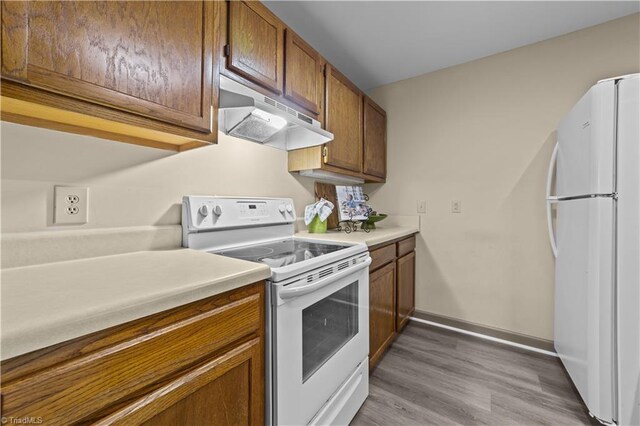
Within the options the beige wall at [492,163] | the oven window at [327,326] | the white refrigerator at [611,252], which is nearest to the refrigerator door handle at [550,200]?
the beige wall at [492,163]

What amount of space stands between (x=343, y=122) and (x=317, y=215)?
72 cm

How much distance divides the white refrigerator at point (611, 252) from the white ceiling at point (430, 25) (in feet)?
2.64

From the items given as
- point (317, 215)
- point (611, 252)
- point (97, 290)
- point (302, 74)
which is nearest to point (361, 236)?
point (317, 215)

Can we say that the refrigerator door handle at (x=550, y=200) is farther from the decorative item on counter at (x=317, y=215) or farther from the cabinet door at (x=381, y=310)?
the decorative item on counter at (x=317, y=215)

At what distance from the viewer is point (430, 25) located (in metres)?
1.77

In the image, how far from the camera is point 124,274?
2.50ft

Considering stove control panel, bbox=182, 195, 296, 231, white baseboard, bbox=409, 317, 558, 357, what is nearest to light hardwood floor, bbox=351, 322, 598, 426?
white baseboard, bbox=409, 317, 558, 357

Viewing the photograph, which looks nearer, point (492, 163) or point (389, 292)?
point (389, 292)

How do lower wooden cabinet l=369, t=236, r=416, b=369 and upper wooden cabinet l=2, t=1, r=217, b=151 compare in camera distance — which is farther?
lower wooden cabinet l=369, t=236, r=416, b=369

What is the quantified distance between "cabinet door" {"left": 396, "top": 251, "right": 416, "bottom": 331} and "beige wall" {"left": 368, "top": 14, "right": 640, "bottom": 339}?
4.1 inches

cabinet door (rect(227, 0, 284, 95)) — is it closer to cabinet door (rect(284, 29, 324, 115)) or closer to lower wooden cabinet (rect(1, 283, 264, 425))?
cabinet door (rect(284, 29, 324, 115))

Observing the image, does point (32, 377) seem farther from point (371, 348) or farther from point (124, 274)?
point (371, 348)

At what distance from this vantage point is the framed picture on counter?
2279 millimetres

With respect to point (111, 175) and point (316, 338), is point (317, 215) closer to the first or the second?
point (316, 338)
